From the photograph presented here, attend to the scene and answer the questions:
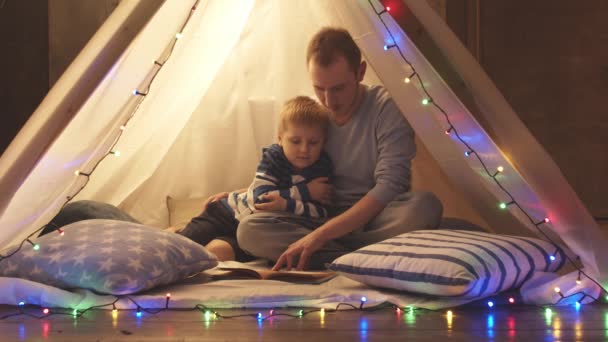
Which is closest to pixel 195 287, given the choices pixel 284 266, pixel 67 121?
pixel 284 266

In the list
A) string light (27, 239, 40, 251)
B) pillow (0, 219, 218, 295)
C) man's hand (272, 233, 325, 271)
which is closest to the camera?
pillow (0, 219, 218, 295)

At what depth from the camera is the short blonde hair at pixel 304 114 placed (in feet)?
8.70

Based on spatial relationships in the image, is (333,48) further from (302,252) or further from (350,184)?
(302,252)

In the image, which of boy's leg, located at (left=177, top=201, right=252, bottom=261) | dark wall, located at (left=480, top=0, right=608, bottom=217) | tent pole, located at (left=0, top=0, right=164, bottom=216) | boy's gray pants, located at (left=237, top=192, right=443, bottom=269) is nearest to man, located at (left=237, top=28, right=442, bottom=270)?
boy's gray pants, located at (left=237, top=192, right=443, bottom=269)

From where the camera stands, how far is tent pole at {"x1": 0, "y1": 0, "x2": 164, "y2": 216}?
6.10ft

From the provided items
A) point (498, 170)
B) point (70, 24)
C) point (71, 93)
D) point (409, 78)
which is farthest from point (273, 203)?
point (70, 24)

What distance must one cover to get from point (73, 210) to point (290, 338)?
1224mm

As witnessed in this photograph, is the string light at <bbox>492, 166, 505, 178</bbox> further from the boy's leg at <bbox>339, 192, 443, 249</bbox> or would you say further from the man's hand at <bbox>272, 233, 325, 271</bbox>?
the man's hand at <bbox>272, 233, 325, 271</bbox>

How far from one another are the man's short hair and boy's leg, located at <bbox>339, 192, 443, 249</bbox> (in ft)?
1.38

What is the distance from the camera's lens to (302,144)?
2.64 metres

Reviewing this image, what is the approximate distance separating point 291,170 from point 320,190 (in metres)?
0.13

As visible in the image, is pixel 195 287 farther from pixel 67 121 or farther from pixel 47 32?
pixel 47 32

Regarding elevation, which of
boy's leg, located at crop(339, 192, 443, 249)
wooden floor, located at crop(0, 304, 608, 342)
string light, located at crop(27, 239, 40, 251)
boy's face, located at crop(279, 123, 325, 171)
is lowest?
wooden floor, located at crop(0, 304, 608, 342)

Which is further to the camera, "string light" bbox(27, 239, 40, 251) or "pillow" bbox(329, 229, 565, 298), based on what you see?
"string light" bbox(27, 239, 40, 251)
